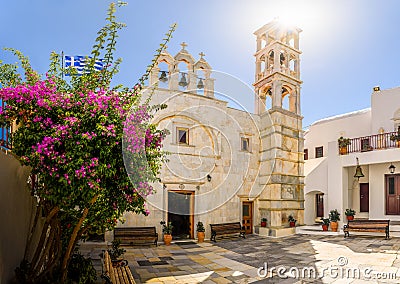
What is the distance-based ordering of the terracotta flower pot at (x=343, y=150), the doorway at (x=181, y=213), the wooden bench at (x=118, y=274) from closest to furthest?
the wooden bench at (x=118, y=274) < the doorway at (x=181, y=213) < the terracotta flower pot at (x=343, y=150)

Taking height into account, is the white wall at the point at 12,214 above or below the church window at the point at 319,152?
below

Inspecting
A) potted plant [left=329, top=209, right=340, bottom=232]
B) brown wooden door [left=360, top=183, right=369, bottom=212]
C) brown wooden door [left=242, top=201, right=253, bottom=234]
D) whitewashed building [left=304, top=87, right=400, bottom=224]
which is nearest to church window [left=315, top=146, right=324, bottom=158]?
whitewashed building [left=304, top=87, right=400, bottom=224]

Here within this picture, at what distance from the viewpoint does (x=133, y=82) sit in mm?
5492

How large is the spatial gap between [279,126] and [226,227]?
5505mm

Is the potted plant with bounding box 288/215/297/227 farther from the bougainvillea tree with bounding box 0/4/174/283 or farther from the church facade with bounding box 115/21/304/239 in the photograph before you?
the bougainvillea tree with bounding box 0/4/174/283

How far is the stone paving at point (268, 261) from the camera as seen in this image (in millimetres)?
7199

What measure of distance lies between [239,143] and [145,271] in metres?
8.26

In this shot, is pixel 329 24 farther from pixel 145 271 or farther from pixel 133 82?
pixel 145 271

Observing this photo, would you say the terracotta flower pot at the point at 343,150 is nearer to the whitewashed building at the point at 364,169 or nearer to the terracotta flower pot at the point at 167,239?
the whitewashed building at the point at 364,169

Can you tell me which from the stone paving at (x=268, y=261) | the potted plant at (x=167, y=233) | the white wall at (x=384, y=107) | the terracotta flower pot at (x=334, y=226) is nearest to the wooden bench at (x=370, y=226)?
→ the stone paving at (x=268, y=261)

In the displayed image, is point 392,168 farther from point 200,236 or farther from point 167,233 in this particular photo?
point 167,233

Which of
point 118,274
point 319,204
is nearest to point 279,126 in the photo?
point 319,204

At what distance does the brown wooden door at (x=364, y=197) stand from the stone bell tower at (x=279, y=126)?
204 inches

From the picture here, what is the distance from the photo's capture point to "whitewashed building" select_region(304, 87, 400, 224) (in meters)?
16.2
